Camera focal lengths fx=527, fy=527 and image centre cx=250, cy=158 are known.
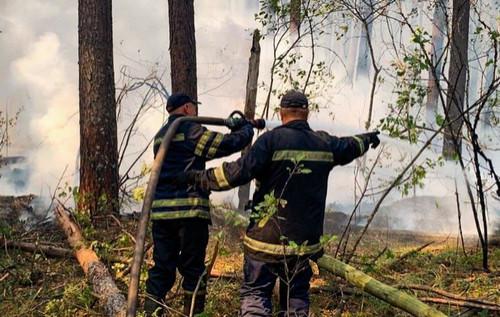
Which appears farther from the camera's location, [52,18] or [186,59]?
[52,18]

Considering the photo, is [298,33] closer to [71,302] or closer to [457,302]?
[457,302]

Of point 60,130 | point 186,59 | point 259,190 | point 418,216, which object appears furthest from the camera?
point 60,130

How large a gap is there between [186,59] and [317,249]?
14.5ft

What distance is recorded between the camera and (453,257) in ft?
18.5

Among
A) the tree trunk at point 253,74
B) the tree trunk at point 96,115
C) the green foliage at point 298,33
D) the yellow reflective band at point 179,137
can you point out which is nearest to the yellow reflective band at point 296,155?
the yellow reflective band at point 179,137

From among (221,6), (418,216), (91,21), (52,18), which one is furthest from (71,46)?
(418,216)

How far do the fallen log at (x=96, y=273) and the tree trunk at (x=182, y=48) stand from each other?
2333 mm

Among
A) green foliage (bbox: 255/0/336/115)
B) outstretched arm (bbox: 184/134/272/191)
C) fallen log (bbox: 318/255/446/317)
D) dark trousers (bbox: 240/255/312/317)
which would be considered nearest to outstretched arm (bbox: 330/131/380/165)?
outstretched arm (bbox: 184/134/272/191)

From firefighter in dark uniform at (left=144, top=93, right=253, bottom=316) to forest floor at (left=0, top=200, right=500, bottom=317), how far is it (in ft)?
0.63

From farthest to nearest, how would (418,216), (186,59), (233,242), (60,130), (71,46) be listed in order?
1. (71,46)
2. (60,130)
3. (418,216)
4. (186,59)
5. (233,242)

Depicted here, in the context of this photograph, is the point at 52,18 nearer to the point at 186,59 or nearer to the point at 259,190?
the point at 186,59

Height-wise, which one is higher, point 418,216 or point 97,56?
point 97,56

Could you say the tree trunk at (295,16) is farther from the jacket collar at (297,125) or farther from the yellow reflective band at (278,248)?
the yellow reflective band at (278,248)

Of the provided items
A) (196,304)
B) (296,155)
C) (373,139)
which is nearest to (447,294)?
(373,139)
